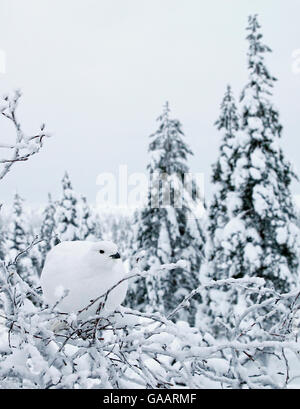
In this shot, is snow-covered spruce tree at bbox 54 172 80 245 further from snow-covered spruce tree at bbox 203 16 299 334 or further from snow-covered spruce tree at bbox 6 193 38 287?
snow-covered spruce tree at bbox 203 16 299 334

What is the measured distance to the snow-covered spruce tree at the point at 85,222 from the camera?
25.5m

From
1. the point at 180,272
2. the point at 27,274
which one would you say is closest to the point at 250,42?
the point at 180,272

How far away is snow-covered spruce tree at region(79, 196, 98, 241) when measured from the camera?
25517mm

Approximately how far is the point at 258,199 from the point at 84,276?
13.5 m

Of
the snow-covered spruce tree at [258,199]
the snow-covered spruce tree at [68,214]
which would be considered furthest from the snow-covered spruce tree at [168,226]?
the snow-covered spruce tree at [68,214]

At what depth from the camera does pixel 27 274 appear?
26047mm

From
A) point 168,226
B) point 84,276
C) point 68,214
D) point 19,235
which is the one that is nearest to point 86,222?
point 68,214

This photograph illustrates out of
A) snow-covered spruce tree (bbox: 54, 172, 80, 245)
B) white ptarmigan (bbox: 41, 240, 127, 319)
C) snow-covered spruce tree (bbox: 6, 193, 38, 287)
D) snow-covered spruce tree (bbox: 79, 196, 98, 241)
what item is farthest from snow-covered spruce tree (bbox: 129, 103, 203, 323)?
white ptarmigan (bbox: 41, 240, 127, 319)

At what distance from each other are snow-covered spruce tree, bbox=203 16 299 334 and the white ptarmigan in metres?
12.9

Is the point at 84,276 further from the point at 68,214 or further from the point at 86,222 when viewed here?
the point at 86,222

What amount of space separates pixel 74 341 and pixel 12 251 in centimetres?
2609

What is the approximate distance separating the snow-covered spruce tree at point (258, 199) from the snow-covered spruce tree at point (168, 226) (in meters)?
2.84

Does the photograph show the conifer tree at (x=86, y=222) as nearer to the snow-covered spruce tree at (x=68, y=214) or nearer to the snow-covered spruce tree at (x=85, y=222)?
the snow-covered spruce tree at (x=85, y=222)
